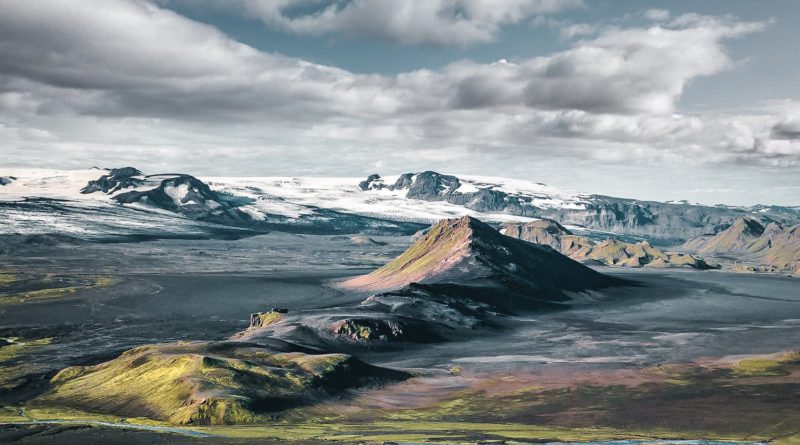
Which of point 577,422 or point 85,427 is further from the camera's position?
point 577,422

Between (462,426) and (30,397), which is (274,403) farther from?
(30,397)

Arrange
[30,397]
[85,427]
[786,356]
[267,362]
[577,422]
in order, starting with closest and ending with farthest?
[85,427] → [577,422] → [30,397] → [267,362] → [786,356]

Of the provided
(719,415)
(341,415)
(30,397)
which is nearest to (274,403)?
(341,415)

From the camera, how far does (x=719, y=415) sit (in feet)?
426

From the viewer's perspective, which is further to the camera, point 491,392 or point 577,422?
point 491,392

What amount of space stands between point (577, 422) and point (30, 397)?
9970 centimetres

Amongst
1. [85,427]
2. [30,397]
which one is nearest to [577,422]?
[85,427]

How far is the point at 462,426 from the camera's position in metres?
121

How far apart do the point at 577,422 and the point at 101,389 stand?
88.3 metres

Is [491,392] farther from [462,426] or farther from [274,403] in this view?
[274,403]

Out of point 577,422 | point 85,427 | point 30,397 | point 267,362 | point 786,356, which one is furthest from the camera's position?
point 786,356

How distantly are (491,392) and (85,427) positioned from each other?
74455 mm

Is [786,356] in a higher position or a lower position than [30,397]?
higher

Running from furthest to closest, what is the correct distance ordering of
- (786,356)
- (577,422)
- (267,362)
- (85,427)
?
(786,356) → (267,362) → (577,422) → (85,427)
